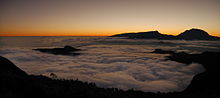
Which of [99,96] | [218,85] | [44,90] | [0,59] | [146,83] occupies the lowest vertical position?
[146,83]

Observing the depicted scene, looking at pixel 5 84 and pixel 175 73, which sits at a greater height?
pixel 5 84

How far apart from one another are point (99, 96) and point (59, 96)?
2.07 meters

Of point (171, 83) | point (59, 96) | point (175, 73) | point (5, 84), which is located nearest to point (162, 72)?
point (175, 73)

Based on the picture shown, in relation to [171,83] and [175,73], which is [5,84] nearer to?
[171,83]

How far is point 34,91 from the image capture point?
608 cm

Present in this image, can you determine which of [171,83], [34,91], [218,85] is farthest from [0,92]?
[171,83]

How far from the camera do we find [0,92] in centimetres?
530

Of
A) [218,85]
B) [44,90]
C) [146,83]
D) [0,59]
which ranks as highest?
[0,59]

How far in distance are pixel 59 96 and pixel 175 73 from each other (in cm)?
2229

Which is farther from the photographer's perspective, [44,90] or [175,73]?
[175,73]

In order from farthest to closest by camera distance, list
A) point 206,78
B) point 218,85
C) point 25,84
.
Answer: point 206,78 → point 218,85 → point 25,84

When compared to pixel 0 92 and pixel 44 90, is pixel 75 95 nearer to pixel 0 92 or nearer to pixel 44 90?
pixel 44 90

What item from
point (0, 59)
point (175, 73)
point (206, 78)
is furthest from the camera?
point (175, 73)

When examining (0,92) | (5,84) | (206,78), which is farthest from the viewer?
(206,78)
